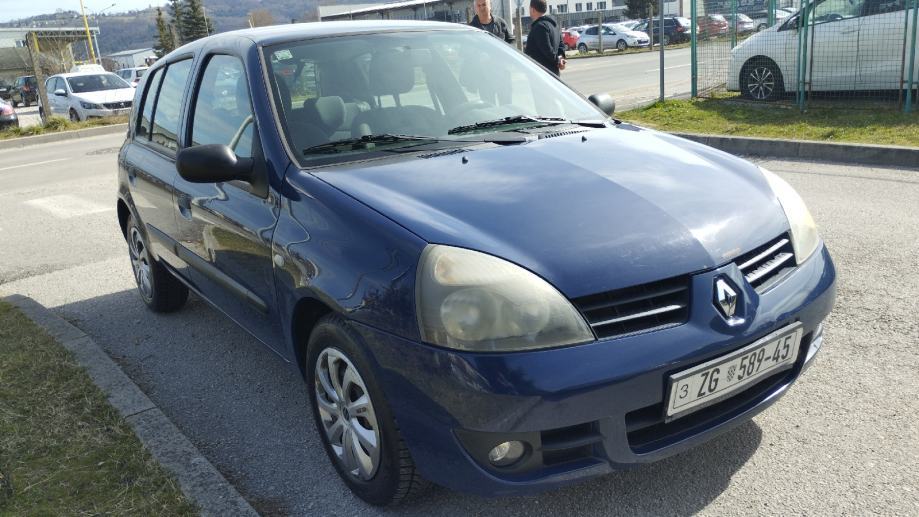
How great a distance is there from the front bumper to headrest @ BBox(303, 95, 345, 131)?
44.3 inches

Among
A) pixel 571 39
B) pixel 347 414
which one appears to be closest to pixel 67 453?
pixel 347 414

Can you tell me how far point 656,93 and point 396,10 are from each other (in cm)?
4586

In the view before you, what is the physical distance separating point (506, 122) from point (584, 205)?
1.05 m

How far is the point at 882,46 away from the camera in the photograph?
9.91 meters

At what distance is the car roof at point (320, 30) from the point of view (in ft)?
11.8

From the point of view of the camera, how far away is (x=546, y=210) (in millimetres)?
2537

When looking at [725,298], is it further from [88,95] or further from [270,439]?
[88,95]

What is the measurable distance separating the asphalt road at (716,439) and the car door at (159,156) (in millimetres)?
611

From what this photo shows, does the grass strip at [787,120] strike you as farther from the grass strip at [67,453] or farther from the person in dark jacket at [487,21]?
the grass strip at [67,453]

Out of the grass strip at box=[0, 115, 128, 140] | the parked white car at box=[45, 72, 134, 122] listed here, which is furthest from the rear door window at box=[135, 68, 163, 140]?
the parked white car at box=[45, 72, 134, 122]

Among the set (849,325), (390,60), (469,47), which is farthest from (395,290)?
(849,325)

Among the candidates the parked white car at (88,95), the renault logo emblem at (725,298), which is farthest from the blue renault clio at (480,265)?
the parked white car at (88,95)

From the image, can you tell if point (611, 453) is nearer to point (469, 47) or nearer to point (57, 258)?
point (469, 47)

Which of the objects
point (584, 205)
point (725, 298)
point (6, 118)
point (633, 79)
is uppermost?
point (584, 205)
